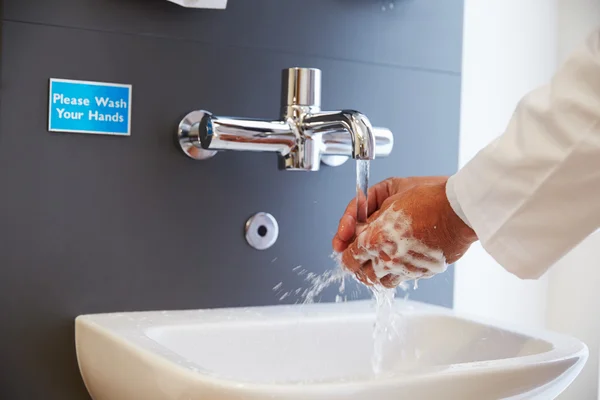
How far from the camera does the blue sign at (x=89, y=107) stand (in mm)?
914

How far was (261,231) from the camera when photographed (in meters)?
1.05

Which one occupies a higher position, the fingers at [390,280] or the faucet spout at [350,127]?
the faucet spout at [350,127]

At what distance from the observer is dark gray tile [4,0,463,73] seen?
0.93 meters

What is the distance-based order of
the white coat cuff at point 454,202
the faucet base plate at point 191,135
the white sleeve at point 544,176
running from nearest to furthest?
the white sleeve at point 544,176, the white coat cuff at point 454,202, the faucet base plate at point 191,135

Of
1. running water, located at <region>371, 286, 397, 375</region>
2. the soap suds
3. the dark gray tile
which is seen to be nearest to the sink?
running water, located at <region>371, 286, 397, 375</region>

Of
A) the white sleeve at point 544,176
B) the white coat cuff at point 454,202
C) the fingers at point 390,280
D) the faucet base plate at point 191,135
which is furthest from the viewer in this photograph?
the faucet base plate at point 191,135

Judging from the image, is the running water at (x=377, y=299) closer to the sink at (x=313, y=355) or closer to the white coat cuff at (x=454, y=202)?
the sink at (x=313, y=355)

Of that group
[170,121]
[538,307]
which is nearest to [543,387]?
[170,121]

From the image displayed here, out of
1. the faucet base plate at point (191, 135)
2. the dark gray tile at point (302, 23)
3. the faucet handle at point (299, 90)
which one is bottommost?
the faucet base plate at point (191, 135)

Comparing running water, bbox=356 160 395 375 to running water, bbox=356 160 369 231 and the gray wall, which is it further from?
the gray wall

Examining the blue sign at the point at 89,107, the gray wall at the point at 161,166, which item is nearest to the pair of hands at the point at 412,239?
the gray wall at the point at 161,166

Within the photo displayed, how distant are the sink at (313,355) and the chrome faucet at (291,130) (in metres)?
0.20

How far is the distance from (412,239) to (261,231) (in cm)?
30

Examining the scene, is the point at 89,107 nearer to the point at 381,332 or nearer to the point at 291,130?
the point at 291,130
